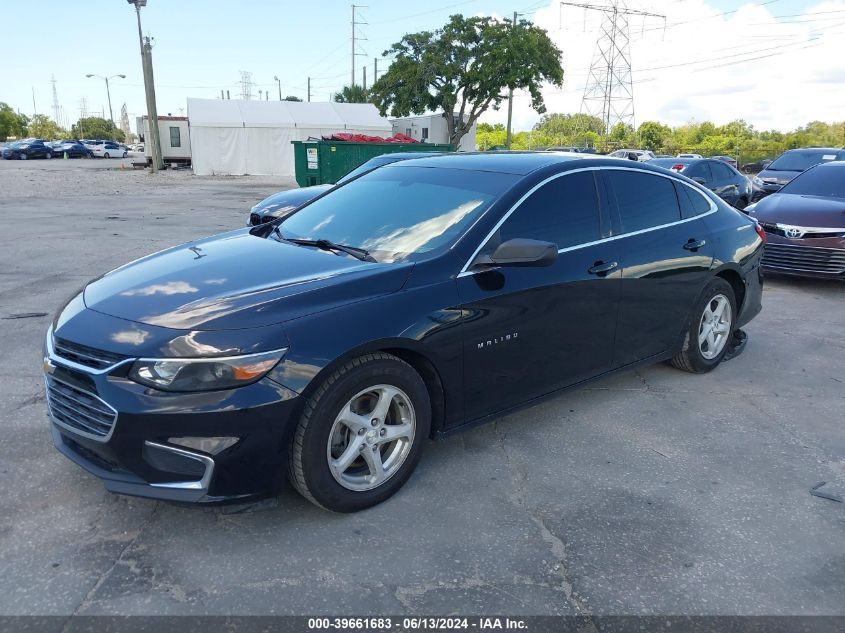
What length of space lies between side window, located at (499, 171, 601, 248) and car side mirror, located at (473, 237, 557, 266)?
0.21 m

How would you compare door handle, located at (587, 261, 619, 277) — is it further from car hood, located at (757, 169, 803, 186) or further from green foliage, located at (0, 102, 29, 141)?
green foliage, located at (0, 102, 29, 141)

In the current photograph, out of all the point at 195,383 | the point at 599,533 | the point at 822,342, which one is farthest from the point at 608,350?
the point at 822,342

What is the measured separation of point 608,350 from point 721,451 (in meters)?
0.88

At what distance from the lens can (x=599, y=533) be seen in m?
3.04

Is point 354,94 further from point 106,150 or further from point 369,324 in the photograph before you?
point 369,324

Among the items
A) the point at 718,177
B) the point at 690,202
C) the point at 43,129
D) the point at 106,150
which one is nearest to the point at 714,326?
the point at 690,202

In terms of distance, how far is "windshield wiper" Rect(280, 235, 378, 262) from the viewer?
347 cm

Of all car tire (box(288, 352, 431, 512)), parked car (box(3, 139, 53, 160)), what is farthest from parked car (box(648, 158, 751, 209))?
parked car (box(3, 139, 53, 160))

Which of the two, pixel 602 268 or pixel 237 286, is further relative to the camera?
pixel 602 268

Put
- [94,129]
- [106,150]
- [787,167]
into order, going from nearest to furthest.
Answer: [787,167] → [106,150] → [94,129]

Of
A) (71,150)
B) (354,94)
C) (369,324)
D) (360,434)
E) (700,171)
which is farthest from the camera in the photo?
(354,94)

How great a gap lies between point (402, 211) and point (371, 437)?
54.9 inches

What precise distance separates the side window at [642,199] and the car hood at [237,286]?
1776mm

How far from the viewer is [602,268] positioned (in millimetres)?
4004
